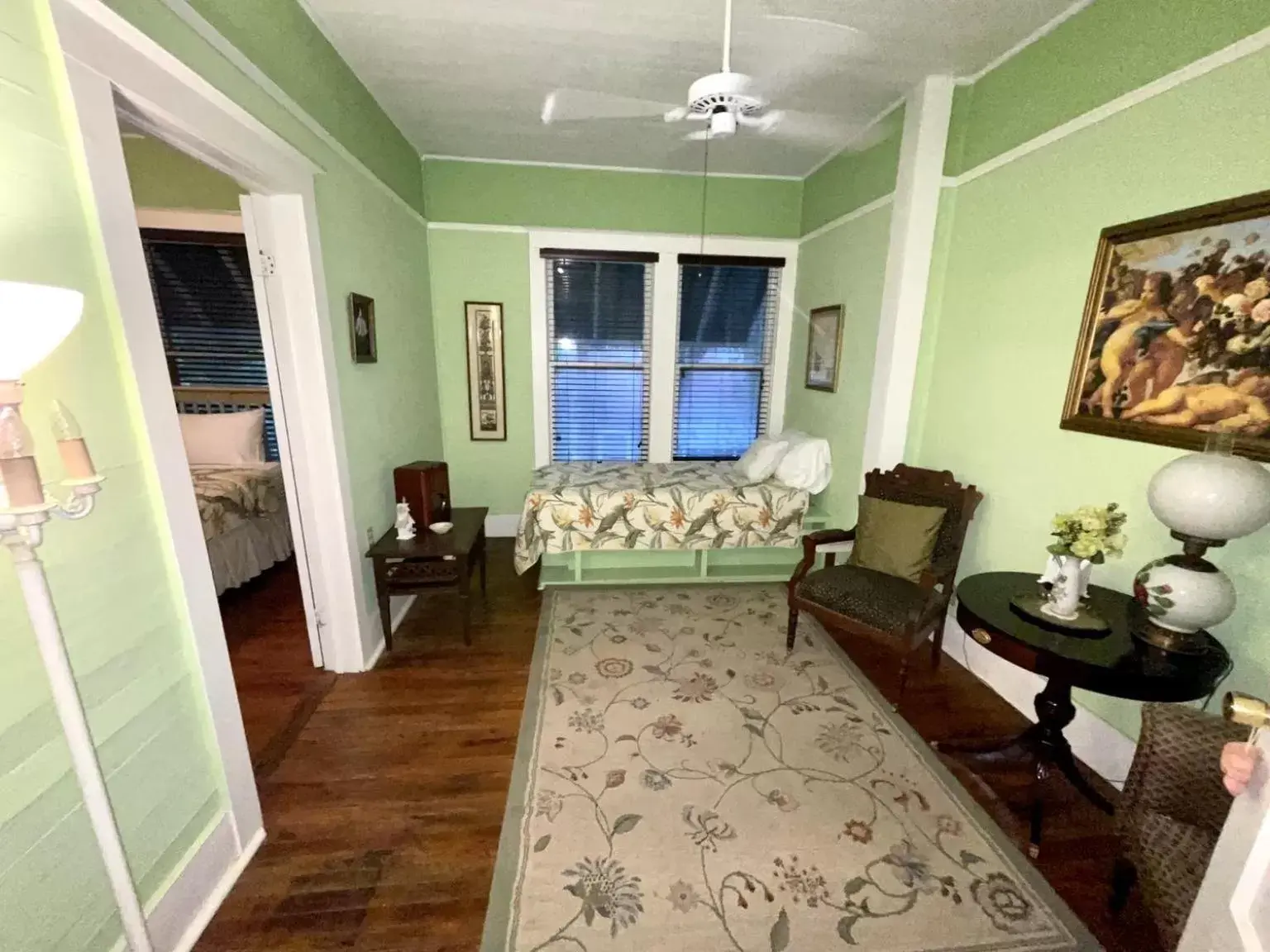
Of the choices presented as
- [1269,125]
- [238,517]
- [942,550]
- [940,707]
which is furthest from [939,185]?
[238,517]

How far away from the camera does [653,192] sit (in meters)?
4.03

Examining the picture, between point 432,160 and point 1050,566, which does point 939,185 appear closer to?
point 1050,566

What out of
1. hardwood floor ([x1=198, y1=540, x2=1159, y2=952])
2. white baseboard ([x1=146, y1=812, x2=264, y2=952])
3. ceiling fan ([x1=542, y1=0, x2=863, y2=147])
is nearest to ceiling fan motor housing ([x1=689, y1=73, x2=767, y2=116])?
ceiling fan ([x1=542, y1=0, x2=863, y2=147])

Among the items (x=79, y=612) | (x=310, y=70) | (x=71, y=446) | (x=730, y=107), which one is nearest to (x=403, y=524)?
(x=79, y=612)

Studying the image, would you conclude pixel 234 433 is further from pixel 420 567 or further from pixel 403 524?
pixel 420 567

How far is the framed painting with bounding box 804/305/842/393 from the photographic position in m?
3.61

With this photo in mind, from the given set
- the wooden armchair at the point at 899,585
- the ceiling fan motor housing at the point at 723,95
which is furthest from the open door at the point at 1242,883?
the ceiling fan motor housing at the point at 723,95

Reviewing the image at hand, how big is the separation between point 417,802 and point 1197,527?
8.60ft

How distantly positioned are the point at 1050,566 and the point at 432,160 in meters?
4.46

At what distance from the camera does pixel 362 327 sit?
2.60m

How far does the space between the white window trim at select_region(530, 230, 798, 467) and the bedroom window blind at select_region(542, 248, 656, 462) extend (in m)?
0.06

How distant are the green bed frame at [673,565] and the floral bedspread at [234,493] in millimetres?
1993

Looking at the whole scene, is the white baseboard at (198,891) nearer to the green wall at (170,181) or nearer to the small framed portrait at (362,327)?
the small framed portrait at (362,327)

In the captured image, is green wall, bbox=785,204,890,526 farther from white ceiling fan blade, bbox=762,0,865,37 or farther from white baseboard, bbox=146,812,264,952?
white baseboard, bbox=146,812,264,952
